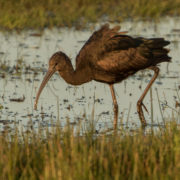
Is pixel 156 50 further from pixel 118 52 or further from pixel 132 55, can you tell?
pixel 118 52

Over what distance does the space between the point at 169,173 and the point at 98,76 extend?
145 inches

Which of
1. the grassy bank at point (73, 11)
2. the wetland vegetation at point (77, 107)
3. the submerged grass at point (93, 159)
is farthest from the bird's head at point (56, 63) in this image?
the grassy bank at point (73, 11)

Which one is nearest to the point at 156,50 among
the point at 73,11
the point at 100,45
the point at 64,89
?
the point at 100,45

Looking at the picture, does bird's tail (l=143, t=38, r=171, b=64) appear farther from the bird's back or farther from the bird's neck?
the bird's neck

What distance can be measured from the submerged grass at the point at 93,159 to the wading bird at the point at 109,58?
2.17m

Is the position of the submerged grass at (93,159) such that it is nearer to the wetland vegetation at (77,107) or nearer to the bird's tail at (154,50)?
the wetland vegetation at (77,107)

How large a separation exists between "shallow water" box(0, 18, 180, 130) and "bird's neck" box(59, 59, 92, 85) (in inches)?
13.3

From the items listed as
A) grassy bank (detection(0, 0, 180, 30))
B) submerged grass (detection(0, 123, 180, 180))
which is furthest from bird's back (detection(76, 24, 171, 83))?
grassy bank (detection(0, 0, 180, 30))

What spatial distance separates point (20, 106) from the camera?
8.69m

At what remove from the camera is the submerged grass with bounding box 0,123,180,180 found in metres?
4.54

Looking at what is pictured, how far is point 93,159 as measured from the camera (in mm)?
5000

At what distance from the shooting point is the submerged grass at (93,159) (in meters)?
A: 4.54

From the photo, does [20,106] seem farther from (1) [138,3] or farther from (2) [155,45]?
(1) [138,3]

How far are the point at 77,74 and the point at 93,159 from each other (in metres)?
3.22
